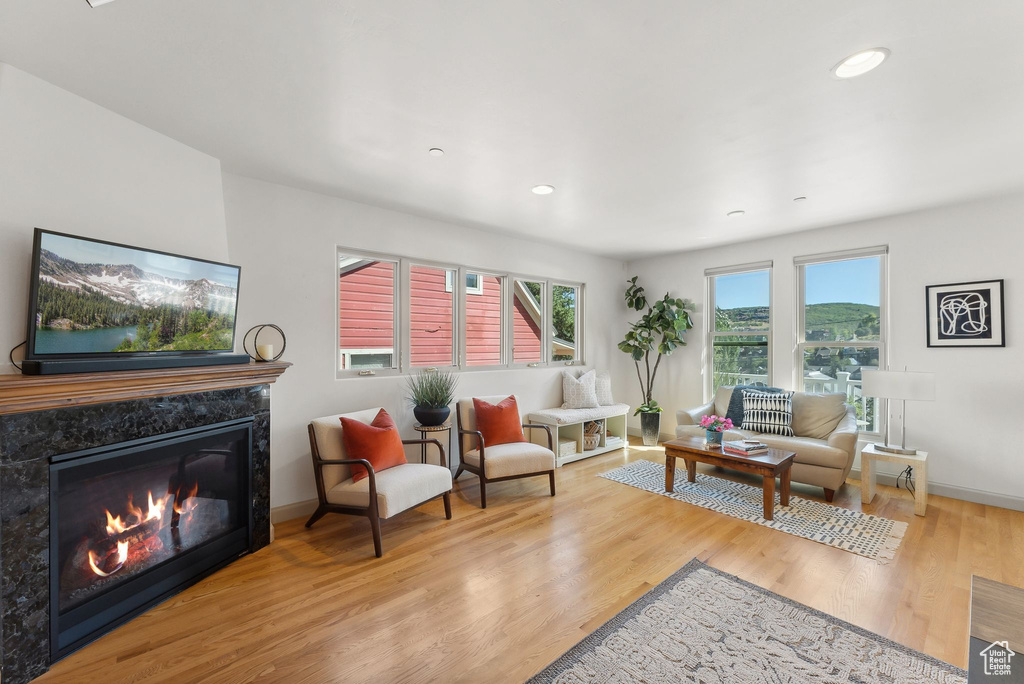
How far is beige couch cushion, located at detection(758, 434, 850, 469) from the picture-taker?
12.2ft

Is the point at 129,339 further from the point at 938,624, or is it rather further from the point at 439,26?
the point at 938,624

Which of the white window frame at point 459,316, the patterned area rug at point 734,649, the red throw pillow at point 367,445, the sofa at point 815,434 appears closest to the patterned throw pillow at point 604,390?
the white window frame at point 459,316

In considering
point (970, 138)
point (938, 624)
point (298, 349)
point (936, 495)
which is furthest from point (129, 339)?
point (936, 495)

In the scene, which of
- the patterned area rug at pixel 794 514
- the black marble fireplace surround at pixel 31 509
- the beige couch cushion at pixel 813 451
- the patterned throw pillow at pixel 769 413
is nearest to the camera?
the black marble fireplace surround at pixel 31 509

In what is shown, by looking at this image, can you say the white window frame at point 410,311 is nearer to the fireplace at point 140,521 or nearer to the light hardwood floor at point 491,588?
the light hardwood floor at point 491,588

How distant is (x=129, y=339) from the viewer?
2.24 meters

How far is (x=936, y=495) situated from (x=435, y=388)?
464cm

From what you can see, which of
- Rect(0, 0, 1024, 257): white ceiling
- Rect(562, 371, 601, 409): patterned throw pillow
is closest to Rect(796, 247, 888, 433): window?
Rect(0, 0, 1024, 257): white ceiling

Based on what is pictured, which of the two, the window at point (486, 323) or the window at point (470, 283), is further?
the window at point (486, 323)

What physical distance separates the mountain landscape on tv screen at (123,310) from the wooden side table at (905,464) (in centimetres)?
506

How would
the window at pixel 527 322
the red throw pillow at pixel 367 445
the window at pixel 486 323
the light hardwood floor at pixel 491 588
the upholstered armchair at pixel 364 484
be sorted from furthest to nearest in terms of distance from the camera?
the window at pixel 527 322 → the window at pixel 486 323 → the red throw pillow at pixel 367 445 → the upholstered armchair at pixel 364 484 → the light hardwood floor at pixel 491 588

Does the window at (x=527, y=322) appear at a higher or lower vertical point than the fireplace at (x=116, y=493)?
higher

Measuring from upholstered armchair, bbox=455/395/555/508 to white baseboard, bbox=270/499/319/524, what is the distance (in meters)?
1.26

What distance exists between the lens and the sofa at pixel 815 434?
3.76 metres
